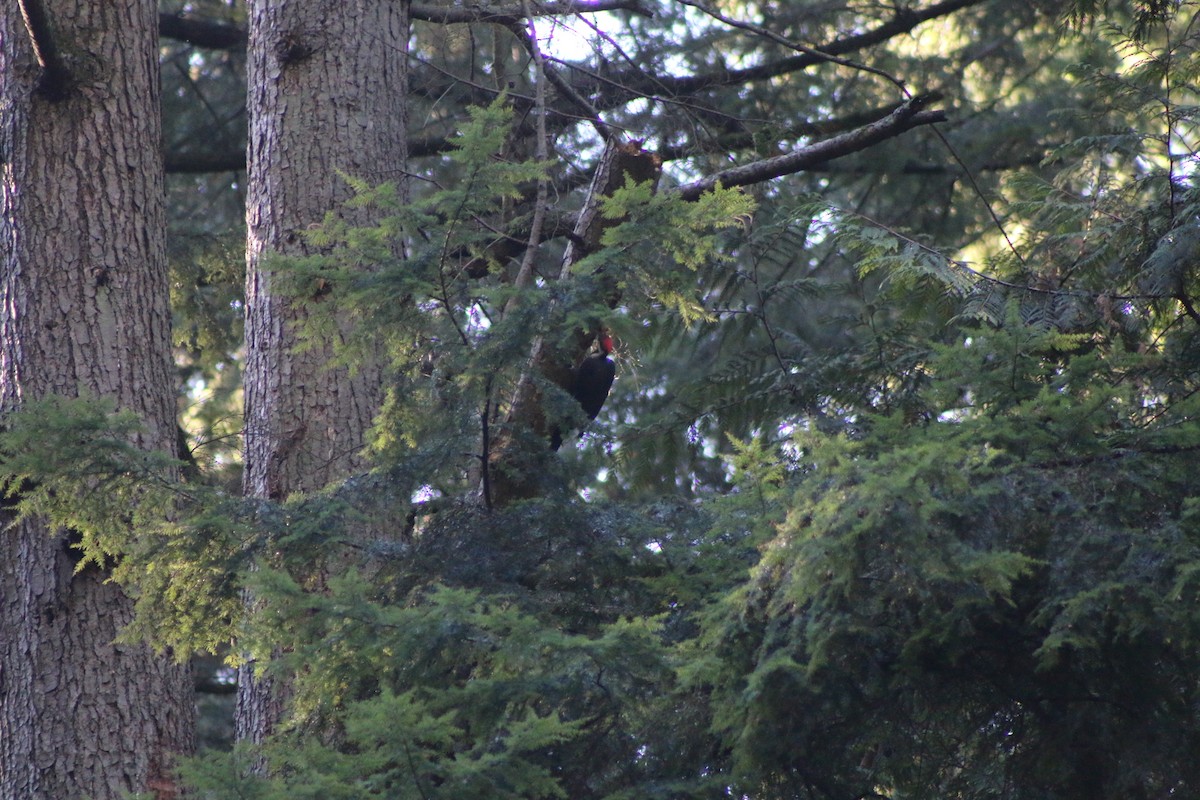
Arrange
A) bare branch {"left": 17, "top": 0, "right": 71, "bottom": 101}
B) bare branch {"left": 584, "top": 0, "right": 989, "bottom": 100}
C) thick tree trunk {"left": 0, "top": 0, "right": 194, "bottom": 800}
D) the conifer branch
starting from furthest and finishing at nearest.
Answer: bare branch {"left": 584, "top": 0, "right": 989, "bottom": 100}, the conifer branch, bare branch {"left": 17, "top": 0, "right": 71, "bottom": 101}, thick tree trunk {"left": 0, "top": 0, "right": 194, "bottom": 800}

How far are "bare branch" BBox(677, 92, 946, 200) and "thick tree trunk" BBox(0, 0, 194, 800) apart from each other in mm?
2182

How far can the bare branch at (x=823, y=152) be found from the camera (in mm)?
4324

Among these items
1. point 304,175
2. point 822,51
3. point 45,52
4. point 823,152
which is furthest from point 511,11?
point 822,51

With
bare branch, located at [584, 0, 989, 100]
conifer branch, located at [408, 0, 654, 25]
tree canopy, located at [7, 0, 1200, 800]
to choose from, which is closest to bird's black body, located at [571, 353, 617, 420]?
bare branch, located at [584, 0, 989, 100]

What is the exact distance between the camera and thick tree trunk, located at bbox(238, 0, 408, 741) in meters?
4.25

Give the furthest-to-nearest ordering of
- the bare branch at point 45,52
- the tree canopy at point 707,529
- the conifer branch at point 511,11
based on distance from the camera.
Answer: the conifer branch at point 511,11, the bare branch at point 45,52, the tree canopy at point 707,529

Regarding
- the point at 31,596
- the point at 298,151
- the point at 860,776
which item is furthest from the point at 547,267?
the point at 860,776

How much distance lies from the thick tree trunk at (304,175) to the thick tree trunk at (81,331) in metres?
0.37

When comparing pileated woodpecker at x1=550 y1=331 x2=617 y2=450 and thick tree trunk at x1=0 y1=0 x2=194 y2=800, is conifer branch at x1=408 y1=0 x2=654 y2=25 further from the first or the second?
pileated woodpecker at x1=550 y1=331 x2=617 y2=450

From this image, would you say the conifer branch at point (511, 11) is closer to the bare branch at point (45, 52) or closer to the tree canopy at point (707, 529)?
the tree canopy at point (707, 529)

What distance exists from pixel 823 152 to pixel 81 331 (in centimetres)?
298

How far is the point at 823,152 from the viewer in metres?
4.72

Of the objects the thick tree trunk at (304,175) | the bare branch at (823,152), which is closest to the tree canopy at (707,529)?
the bare branch at (823,152)

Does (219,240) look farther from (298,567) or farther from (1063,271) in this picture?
(1063,271)
